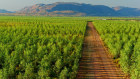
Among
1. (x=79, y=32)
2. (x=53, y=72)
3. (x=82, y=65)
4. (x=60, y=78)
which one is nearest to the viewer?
(x=60, y=78)

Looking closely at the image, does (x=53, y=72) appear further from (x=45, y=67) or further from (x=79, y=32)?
(x=79, y=32)

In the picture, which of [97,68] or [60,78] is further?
[97,68]

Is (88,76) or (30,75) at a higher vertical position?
(30,75)

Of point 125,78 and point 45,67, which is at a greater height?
point 45,67

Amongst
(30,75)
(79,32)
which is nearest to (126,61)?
(30,75)

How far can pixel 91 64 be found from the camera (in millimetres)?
14797

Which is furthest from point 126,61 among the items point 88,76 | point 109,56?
point 109,56

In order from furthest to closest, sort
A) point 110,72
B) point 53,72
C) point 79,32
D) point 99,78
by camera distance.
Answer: point 79,32, point 110,72, point 99,78, point 53,72

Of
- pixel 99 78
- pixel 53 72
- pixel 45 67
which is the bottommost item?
pixel 99 78

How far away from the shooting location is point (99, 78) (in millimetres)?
11898

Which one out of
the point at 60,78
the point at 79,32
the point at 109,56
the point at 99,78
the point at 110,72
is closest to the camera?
the point at 60,78

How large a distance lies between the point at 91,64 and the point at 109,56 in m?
4.03

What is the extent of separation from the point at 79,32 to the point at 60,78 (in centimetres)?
2217

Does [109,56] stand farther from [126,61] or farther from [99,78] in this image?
[99,78]
